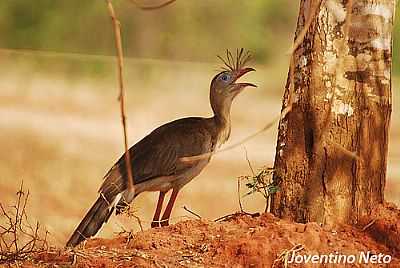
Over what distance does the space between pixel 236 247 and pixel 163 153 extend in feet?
4.19

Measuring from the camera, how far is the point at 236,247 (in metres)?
2.27

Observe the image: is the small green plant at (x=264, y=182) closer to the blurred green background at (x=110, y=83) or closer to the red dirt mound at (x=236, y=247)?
the red dirt mound at (x=236, y=247)

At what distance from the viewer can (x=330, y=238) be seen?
7.53ft

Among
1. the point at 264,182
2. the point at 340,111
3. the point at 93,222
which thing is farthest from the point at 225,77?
the point at 340,111

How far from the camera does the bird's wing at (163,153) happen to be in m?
3.45

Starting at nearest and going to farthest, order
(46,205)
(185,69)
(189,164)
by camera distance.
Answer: (189,164) < (46,205) < (185,69)

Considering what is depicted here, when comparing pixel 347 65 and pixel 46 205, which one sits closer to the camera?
pixel 347 65

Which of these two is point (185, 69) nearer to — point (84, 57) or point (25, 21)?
point (84, 57)

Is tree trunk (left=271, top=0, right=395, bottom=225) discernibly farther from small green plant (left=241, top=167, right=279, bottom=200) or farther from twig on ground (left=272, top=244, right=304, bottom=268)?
twig on ground (left=272, top=244, right=304, bottom=268)

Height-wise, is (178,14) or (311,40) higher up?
(178,14)

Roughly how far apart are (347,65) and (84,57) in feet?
12.1

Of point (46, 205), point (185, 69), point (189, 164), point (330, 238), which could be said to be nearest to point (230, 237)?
point (330, 238)

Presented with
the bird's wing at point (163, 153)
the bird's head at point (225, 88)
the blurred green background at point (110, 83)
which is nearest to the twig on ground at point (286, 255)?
the bird's wing at point (163, 153)

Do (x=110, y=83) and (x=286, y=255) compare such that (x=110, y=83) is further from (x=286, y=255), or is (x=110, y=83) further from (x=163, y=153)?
(x=286, y=255)
